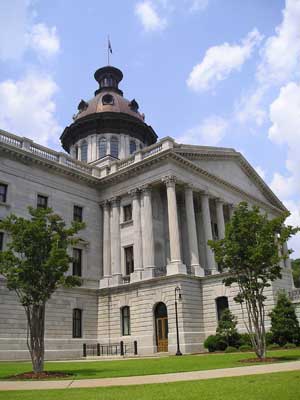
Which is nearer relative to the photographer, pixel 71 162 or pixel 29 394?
pixel 29 394

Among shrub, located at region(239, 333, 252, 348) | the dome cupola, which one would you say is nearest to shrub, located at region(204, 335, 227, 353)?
shrub, located at region(239, 333, 252, 348)

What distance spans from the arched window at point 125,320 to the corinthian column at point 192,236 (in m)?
7.23

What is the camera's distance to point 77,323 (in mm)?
37625

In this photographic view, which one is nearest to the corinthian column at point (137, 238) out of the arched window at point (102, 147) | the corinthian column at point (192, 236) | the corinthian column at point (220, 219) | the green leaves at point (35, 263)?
the corinthian column at point (192, 236)

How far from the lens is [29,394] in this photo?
10703mm

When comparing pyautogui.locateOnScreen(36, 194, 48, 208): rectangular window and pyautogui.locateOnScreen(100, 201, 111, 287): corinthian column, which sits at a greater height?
pyautogui.locateOnScreen(36, 194, 48, 208): rectangular window

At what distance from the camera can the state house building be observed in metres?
34.3

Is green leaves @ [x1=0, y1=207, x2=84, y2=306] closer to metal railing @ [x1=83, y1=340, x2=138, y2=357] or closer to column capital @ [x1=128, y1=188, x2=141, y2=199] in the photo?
metal railing @ [x1=83, y1=340, x2=138, y2=357]

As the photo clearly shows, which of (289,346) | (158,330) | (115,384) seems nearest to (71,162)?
(158,330)

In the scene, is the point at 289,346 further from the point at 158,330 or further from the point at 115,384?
the point at 115,384

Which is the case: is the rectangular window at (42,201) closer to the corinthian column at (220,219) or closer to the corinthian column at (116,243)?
the corinthian column at (116,243)

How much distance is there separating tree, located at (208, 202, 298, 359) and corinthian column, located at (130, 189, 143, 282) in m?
17.6

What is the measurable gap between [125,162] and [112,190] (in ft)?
10.8

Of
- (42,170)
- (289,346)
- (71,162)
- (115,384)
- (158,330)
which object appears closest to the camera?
(115,384)
